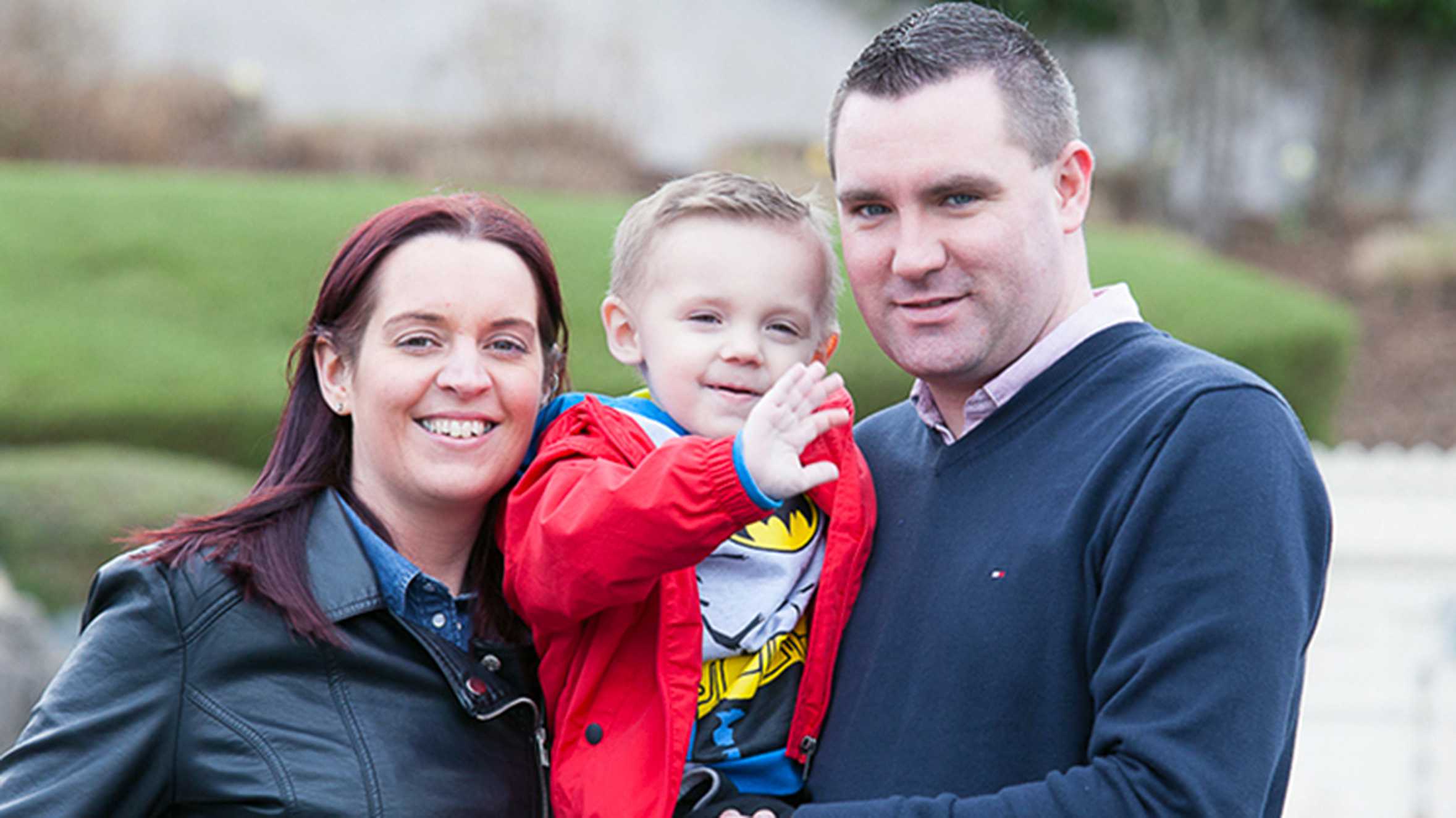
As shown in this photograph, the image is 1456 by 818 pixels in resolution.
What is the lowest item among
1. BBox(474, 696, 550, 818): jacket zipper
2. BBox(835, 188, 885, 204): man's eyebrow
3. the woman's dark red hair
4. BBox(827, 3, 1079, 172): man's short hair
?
BBox(474, 696, 550, 818): jacket zipper

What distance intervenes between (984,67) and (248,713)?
168 cm

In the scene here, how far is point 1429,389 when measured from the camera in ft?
46.6

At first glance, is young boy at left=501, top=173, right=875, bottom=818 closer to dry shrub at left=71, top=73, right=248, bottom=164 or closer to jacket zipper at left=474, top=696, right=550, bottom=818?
jacket zipper at left=474, top=696, right=550, bottom=818

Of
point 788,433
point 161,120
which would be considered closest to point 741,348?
point 788,433

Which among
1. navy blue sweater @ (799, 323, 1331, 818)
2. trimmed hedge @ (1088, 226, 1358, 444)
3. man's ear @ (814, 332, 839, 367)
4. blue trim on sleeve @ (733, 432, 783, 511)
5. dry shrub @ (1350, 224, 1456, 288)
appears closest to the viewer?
navy blue sweater @ (799, 323, 1331, 818)

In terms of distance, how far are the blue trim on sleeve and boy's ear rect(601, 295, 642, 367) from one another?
649 mm

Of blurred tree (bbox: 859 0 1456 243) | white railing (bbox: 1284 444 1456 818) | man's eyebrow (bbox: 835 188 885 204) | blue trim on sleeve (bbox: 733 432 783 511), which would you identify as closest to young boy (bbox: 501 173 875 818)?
blue trim on sleeve (bbox: 733 432 783 511)

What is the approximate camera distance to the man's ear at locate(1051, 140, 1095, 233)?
8.62ft

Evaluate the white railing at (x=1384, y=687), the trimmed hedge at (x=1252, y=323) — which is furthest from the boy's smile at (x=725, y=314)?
the trimmed hedge at (x=1252, y=323)

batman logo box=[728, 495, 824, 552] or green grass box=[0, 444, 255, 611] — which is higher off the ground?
batman logo box=[728, 495, 824, 552]

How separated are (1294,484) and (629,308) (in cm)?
135

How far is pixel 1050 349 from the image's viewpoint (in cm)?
258

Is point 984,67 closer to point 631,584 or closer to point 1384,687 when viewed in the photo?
point 631,584

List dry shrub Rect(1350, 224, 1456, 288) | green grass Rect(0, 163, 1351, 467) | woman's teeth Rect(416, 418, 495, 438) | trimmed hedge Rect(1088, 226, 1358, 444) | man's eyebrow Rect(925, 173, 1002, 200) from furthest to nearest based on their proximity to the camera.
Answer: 1. dry shrub Rect(1350, 224, 1456, 288)
2. trimmed hedge Rect(1088, 226, 1358, 444)
3. green grass Rect(0, 163, 1351, 467)
4. woman's teeth Rect(416, 418, 495, 438)
5. man's eyebrow Rect(925, 173, 1002, 200)
